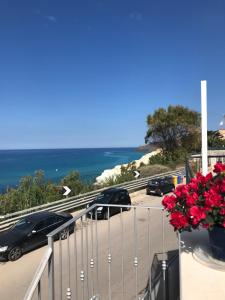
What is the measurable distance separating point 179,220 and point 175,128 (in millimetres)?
42874

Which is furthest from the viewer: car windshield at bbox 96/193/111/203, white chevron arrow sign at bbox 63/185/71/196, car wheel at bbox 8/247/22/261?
white chevron arrow sign at bbox 63/185/71/196

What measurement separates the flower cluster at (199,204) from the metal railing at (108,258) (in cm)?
106

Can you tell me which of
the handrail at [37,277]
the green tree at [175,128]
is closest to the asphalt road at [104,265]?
the handrail at [37,277]

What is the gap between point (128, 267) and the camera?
10.3 m

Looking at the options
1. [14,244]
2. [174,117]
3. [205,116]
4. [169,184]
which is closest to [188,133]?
[174,117]

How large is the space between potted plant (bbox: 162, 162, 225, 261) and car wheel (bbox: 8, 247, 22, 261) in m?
10.3

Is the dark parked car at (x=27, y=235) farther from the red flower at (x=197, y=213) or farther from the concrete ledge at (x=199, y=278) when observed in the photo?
the red flower at (x=197, y=213)

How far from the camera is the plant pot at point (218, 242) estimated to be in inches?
126

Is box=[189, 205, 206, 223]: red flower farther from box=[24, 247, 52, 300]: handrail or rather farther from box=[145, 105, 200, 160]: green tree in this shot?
box=[145, 105, 200, 160]: green tree

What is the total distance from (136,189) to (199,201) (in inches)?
954

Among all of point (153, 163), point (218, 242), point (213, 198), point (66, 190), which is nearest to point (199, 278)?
point (218, 242)

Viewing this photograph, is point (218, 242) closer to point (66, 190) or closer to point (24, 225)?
point (24, 225)

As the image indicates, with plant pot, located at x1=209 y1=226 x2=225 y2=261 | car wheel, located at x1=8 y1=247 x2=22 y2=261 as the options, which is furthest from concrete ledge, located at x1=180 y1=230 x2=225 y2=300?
car wheel, located at x1=8 y1=247 x2=22 y2=261

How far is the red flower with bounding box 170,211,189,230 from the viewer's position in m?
3.24
